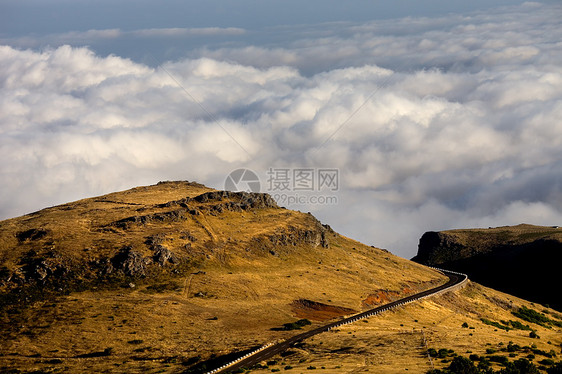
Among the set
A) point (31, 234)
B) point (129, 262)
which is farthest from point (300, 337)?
point (31, 234)

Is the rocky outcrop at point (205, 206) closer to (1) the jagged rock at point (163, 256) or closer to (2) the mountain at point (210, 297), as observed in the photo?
(2) the mountain at point (210, 297)

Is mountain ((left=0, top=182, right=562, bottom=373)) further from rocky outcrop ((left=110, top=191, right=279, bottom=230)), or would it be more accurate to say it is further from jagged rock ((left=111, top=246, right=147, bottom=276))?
rocky outcrop ((left=110, top=191, right=279, bottom=230))

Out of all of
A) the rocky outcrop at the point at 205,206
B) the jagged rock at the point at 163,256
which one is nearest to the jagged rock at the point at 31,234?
the rocky outcrop at the point at 205,206

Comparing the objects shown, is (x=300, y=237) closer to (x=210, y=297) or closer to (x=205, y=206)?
(x=205, y=206)

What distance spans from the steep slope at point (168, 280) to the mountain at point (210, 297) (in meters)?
0.40

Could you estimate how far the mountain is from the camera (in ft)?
332

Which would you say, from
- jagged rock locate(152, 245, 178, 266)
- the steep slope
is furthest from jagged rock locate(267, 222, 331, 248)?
jagged rock locate(152, 245, 178, 266)

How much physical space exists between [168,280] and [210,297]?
42.3ft

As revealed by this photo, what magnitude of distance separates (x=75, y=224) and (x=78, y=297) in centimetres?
3578

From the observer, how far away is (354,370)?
8456 centimetres

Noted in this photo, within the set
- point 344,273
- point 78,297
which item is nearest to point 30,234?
point 78,297

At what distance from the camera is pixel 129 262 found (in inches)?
5743

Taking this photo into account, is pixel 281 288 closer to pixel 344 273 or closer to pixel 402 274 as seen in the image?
pixel 344 273

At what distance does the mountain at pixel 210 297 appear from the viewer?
10106 centimetres
